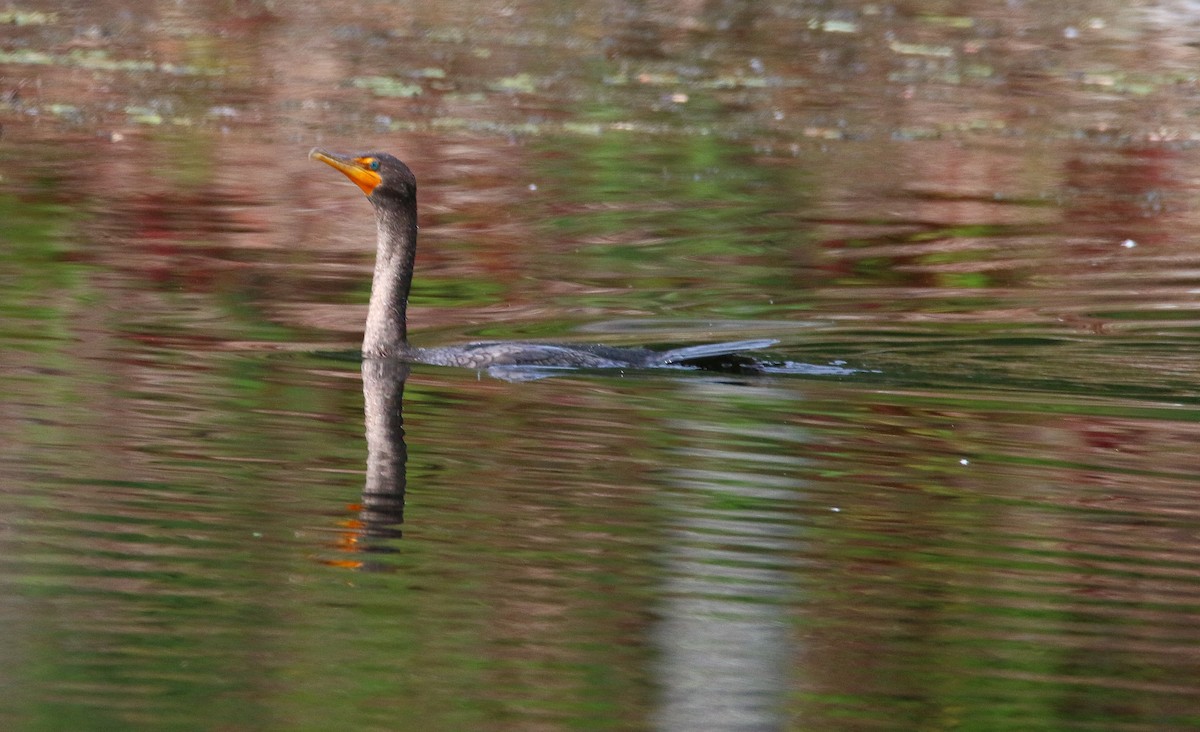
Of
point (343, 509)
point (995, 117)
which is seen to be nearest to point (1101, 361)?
point (343, 509)

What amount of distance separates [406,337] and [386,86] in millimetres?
8419

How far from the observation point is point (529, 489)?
20.0 feet

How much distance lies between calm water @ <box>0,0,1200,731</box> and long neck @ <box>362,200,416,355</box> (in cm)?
22

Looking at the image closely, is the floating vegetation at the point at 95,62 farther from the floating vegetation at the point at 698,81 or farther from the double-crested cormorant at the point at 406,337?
the double-crested cormorant at the point at 406,337

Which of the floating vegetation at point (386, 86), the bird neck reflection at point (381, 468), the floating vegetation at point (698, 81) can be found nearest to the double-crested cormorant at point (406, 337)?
the bird neck reflection at point (381, 468)

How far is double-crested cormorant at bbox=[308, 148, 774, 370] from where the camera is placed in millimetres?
8438

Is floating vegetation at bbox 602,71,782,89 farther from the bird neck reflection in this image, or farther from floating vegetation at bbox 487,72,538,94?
the bird neck reflection

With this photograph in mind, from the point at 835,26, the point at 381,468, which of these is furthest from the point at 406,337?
the point at 835,26

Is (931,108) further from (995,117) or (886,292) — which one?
(886,292)

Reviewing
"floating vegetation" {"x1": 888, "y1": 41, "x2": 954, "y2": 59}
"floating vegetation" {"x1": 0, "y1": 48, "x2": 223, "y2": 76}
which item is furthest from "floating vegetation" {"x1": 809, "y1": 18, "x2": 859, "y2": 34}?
"floating vegetation" {"x1": 0, "y1": 48, "x2": 223, "y2": 76}

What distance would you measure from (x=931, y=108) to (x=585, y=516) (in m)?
12.5

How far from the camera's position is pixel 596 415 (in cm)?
737

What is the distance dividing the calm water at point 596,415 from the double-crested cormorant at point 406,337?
0.67 feet

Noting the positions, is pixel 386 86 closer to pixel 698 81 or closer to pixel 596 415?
pixel 698 81
